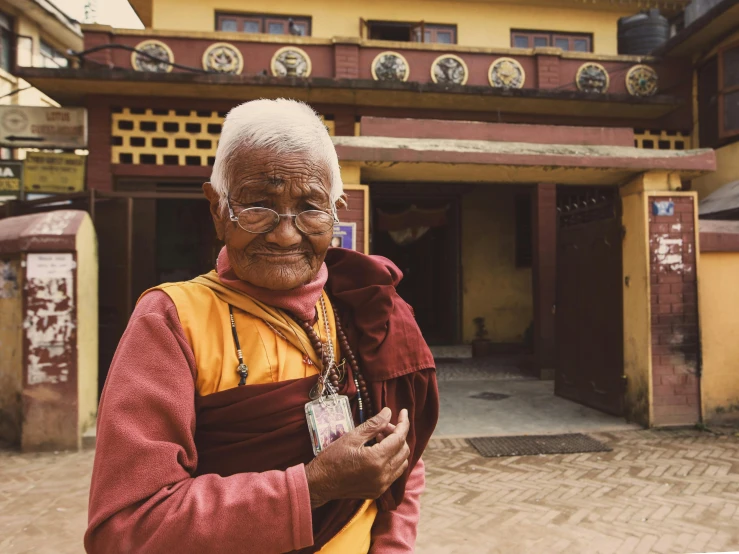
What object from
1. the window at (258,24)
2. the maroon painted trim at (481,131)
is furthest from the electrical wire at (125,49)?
the maroon painted trim at (481,131)

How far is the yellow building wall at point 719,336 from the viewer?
558 cm

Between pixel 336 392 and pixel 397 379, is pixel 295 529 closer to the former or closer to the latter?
pixel 336 392

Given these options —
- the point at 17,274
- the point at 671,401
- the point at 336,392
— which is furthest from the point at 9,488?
the point at 671,401

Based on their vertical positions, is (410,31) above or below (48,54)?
below

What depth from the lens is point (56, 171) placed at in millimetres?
7613

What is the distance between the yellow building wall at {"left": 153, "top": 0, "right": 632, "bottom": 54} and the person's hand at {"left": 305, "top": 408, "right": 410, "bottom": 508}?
10.3 meters

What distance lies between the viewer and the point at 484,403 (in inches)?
267

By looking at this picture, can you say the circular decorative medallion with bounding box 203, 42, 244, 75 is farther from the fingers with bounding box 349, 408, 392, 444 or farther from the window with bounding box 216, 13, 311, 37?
the fingers with bounding box 349, 408, 392, 444

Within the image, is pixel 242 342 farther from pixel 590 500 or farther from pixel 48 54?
pixel 48 54

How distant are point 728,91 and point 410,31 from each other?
5.72 m

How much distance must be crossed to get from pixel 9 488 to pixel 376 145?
14.0 feet

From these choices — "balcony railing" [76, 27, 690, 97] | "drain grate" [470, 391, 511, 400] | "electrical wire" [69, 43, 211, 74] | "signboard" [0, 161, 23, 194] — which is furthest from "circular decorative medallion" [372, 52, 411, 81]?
"signboard" [0, 161, 23, 194]

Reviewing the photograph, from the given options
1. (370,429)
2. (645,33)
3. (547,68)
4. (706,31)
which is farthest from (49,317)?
(645,33)

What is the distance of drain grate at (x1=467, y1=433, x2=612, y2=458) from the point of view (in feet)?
16.0
